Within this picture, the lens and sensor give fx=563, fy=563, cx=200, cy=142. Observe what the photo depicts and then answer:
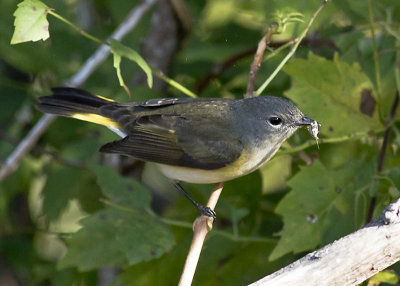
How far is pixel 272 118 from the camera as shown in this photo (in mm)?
2859

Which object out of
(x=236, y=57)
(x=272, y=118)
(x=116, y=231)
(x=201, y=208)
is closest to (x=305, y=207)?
(x=272, y=118)

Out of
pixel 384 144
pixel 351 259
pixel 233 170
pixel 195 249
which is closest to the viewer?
pixel 351 259

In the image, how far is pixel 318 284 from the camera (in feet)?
5.81

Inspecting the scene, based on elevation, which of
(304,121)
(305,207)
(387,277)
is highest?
(304,121)

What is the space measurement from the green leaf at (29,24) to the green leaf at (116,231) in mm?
849

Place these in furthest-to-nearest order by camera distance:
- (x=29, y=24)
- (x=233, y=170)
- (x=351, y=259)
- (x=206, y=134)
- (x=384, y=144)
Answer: (x=206, y=134)
(x=233, y=170)
(x=384, y=144)
(x=29, y=24)
(x=351, y=259)

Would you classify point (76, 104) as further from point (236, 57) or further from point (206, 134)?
point (236, 57)

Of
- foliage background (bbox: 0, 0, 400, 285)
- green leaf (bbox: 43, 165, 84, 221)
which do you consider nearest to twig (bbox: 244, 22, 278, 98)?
foliage background (bbox: 0, 0, 400, 285)

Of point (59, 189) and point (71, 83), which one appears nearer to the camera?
point (71, 83)

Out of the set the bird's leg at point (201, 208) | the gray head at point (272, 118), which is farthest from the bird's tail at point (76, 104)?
the gray head at point (272, 118)

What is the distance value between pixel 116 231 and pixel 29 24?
3.47ft

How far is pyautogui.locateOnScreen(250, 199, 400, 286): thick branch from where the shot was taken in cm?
176

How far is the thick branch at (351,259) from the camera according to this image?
1763mm

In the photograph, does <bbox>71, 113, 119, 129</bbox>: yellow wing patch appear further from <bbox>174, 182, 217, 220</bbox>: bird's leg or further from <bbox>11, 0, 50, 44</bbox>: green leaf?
<bbox>11, 0, 50, 44</bbox>: green leaf
